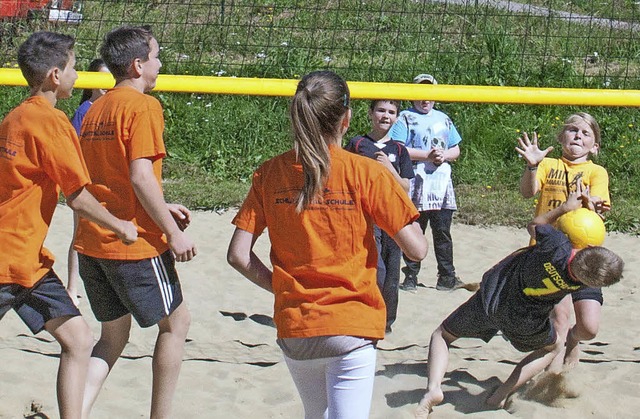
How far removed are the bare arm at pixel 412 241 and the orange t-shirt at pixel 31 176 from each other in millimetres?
1124

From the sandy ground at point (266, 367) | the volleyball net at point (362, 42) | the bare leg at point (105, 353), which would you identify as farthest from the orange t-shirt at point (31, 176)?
the volleyball net at point (362, 42)

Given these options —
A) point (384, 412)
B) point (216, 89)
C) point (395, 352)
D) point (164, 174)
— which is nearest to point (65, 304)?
point (384, 412)

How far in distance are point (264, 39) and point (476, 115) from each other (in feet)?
8.02

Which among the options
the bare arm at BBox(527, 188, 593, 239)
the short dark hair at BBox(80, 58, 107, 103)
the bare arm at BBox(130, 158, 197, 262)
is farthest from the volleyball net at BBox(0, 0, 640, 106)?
the bare arm at BBox(130, 158, 197, 262)

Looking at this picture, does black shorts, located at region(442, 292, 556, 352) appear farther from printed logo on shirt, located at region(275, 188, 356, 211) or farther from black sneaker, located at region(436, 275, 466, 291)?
black sneaker, located at region(436, 275, 466, 291)

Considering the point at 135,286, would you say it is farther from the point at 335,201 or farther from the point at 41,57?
the point at 335,201

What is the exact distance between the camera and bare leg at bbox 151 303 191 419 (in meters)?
3.83

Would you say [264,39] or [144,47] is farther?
[264,39]

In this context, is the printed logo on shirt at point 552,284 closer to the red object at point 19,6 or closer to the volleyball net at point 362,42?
the volleyball net at point 362,42

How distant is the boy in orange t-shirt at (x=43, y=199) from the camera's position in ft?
11.3

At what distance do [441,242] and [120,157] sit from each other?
3.19m

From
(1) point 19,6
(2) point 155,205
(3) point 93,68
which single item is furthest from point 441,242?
(1) point 19,6

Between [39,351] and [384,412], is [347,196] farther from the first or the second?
[39,351]

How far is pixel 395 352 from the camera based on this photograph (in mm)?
5188
